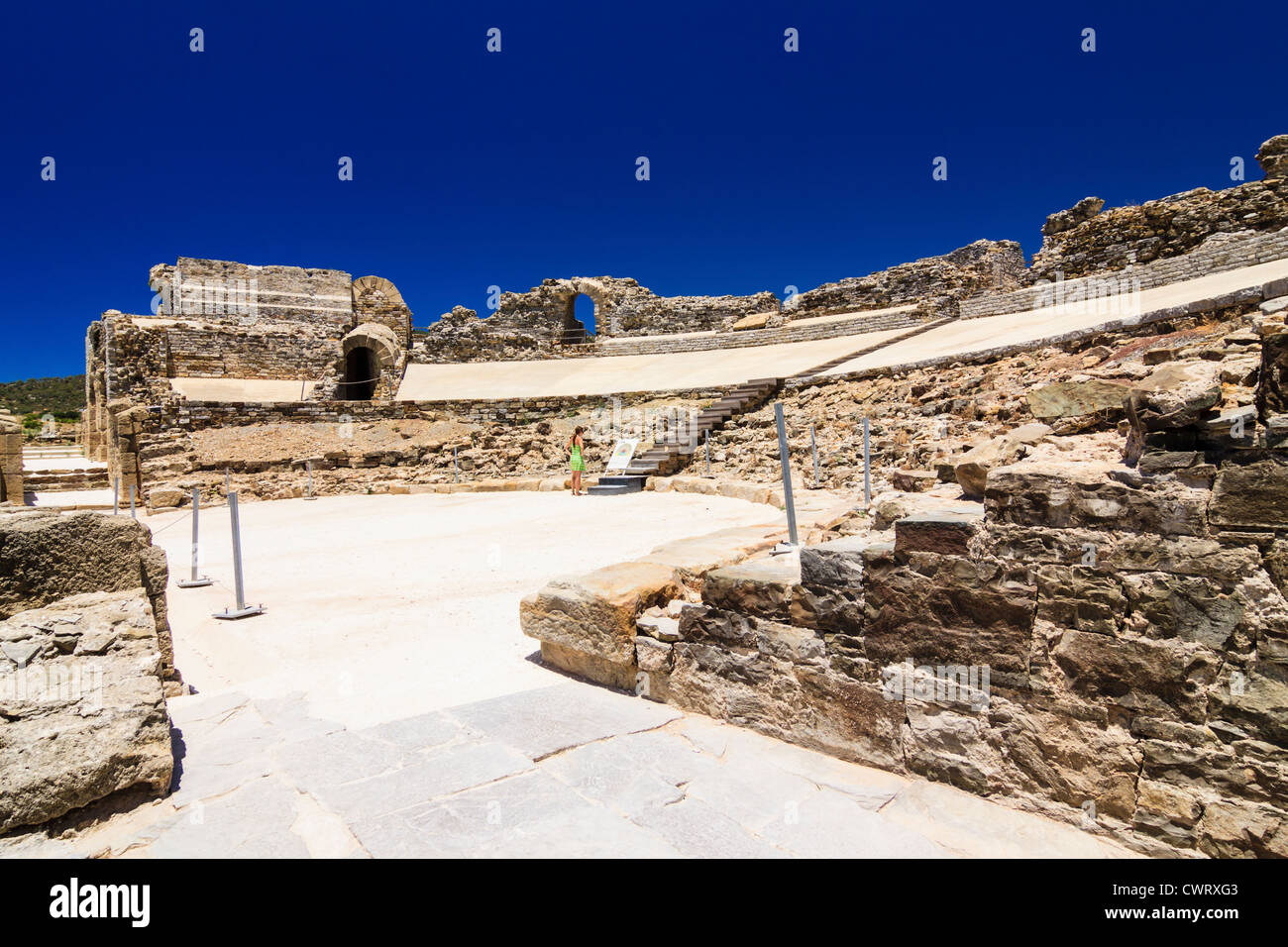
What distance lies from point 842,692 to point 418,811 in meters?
1.67

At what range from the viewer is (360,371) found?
2769 cm

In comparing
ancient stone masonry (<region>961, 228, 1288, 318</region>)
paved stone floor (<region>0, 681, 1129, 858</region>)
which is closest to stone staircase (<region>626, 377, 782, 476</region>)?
ancient stone masonry (<region>961, 228, 1288, 318</region>)

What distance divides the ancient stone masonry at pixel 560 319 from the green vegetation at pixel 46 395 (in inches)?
1153

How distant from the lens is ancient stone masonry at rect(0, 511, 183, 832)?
2.24 m

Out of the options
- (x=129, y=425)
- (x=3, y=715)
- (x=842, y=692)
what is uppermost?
(x=129, y=425)

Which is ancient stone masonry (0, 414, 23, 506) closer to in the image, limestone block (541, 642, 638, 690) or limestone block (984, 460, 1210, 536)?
limestone block (541, 642, 638, 690)

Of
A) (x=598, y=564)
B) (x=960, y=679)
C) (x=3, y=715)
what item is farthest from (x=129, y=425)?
(x=960, y=679)

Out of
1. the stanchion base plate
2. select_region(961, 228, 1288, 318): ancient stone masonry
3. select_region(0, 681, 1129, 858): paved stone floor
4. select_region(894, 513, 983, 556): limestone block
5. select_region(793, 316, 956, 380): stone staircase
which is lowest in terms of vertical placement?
select_region(0, 681, 1129, 858): paved stone floor

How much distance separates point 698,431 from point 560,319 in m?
14.2

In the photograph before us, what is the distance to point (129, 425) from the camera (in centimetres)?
1577

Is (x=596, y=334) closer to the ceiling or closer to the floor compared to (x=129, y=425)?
closer to the ceiling

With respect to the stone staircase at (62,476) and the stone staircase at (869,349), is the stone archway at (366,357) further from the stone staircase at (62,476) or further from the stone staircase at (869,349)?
the stone staircase at (869,349)

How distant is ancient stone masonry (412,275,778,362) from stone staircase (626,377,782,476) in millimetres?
10635
